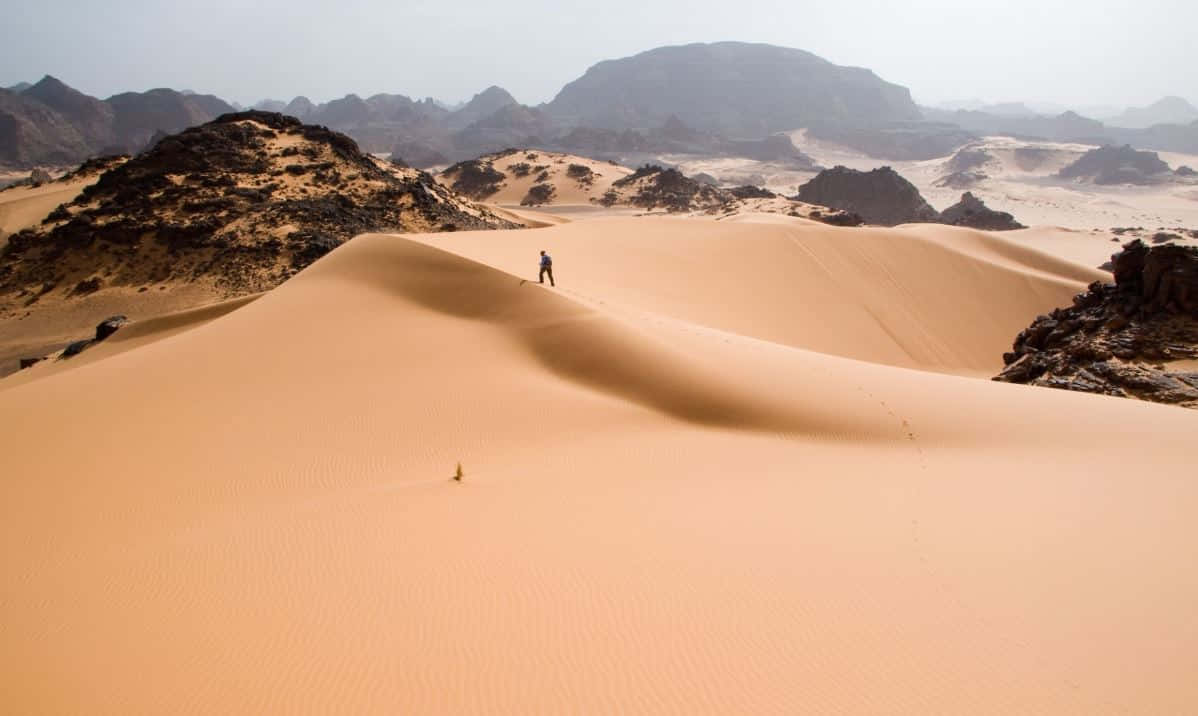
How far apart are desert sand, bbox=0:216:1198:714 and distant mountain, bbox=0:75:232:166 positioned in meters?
95.9

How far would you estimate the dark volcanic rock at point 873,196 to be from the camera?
177 ft

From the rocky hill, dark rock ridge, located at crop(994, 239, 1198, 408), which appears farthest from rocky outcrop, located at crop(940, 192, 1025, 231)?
dark rock ridge, located at crop(994, 239, 1198, 408)

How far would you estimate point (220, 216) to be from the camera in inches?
1000

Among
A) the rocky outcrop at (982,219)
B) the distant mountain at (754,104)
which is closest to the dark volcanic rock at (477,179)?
the rocky outcrop at (982,219)

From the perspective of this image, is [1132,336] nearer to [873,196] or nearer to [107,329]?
[107,329]

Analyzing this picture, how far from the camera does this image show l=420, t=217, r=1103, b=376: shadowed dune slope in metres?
15.6

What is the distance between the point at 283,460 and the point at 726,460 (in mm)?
4316

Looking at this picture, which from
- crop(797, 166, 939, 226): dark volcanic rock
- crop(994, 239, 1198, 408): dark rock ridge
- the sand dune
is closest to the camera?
crop(994, 239, 1198, 408): dark rock ridge

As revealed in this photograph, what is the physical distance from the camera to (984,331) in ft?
60.0

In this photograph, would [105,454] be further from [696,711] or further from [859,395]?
[859,395]

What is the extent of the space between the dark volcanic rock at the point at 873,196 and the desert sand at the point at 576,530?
51.6m

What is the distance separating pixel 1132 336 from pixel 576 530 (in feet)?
34.1

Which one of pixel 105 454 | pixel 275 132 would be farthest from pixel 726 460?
pixel 275 132

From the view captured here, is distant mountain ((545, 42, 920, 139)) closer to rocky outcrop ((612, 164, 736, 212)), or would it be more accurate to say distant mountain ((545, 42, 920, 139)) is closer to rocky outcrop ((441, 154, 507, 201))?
rocky outcrop ((441, 154, 507, 201))
